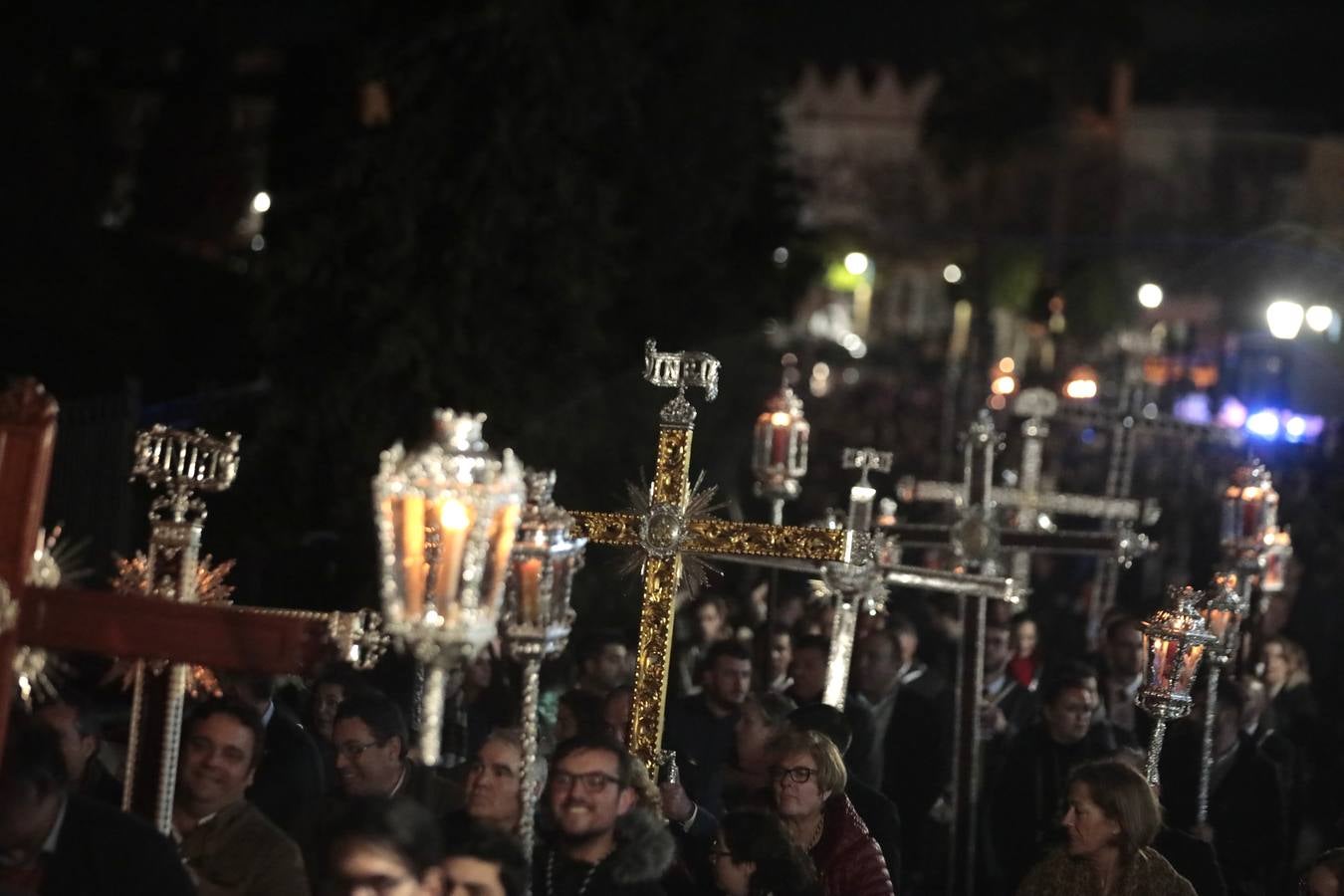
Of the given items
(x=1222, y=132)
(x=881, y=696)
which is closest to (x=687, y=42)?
(x=881, y=696)

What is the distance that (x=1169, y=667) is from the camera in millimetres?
8148

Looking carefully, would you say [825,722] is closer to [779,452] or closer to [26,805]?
[779,452]

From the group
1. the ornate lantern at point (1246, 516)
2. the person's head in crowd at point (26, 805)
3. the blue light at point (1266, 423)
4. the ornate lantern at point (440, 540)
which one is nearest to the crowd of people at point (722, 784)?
the person's head in crowd at point (26, 805)

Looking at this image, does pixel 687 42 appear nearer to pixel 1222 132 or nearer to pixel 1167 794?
pixel 1167 794

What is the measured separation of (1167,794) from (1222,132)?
5366 centimetres

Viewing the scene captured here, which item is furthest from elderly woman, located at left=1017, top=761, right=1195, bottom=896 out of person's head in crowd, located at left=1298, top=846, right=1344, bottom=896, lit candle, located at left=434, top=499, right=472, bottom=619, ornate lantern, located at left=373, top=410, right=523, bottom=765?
lit candle, located at left=434, top=499, right=472, bottom=619

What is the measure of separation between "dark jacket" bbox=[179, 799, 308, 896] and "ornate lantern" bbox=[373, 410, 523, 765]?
4.79 ft

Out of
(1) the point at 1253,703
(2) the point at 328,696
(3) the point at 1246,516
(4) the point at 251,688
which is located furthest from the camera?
(3) the point at 1246,516

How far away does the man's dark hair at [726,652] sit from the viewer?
395 inches

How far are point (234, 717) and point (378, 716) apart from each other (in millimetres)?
745

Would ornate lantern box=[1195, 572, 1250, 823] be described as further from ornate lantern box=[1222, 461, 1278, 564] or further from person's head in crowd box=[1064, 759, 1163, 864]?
person's head in crowd box=[1064, 759, 1163, 864]

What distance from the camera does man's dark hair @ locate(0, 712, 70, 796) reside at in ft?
18.7

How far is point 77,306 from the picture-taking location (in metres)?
17.5

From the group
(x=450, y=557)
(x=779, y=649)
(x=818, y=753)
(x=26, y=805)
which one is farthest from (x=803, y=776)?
(x=779, y=649)
